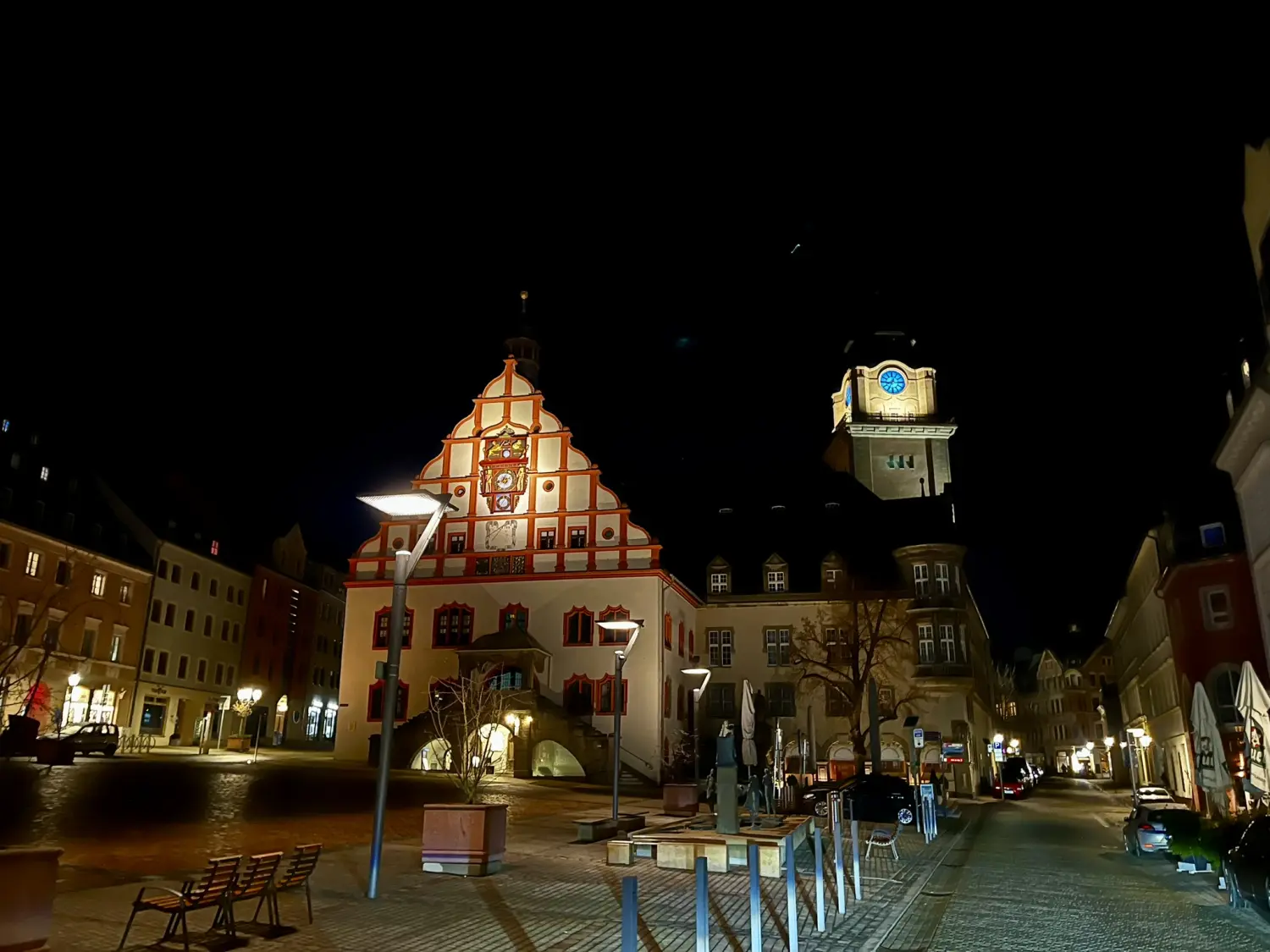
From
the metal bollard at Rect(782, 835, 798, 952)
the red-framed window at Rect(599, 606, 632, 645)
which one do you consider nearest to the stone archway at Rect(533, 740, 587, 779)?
the red-framed window at Rect(599, 606, 632, 645)

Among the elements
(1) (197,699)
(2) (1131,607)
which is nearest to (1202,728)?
(2) (1131,607)

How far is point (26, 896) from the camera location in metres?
7.91

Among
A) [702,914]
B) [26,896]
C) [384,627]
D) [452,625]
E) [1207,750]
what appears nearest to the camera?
[26,896]

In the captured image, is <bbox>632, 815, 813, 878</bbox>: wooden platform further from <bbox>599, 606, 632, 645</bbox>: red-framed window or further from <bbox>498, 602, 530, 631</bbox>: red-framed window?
<bbox>498, 602, 530, 631</bbox>: red-framed window

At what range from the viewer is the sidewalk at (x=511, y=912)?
33.4 feet

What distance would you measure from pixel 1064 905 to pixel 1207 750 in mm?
8395

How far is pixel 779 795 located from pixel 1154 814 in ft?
47.5

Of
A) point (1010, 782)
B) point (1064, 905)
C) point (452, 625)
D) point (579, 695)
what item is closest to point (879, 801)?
point (1064, 905)

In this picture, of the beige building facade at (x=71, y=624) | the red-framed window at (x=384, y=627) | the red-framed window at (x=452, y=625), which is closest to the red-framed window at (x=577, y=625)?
the red-framed window at (x=452, y=625)

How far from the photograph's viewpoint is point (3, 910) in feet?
25.5

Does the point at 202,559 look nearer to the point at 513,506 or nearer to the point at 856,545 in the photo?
the point at 513,506

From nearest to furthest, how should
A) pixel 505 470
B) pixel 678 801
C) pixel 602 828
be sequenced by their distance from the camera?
pixel 602 828, pixel 678 801, pixel 505 470

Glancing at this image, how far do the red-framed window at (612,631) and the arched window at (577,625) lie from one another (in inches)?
26.5

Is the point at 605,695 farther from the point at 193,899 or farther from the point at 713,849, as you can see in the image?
the point at 193,899
